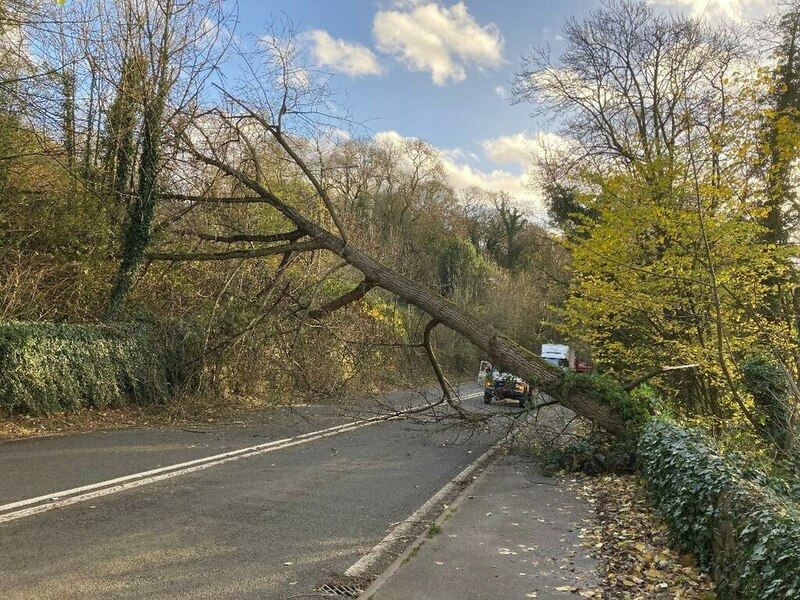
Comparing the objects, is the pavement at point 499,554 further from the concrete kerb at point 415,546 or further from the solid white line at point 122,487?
the solid white line at point 122,487

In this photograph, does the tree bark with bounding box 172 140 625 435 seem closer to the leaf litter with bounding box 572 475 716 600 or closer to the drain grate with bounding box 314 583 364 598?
the leaf litter with bounding box 572 475 716 600

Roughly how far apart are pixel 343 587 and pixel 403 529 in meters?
1.81

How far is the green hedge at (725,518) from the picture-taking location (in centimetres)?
352

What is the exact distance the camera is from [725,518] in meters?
4.46

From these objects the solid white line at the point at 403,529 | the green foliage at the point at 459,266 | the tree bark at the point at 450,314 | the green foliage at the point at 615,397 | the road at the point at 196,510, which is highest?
the green foliage at the point at 459,266

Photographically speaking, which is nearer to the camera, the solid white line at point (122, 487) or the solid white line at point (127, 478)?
the solid white line at point (122, 487)

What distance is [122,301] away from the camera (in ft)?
43.2

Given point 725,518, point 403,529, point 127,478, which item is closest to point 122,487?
point 127,478

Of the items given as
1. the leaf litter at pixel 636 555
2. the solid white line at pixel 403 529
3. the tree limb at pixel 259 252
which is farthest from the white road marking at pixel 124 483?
the leaf litter at pixel 636 555

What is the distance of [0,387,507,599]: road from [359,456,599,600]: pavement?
1.87 ft

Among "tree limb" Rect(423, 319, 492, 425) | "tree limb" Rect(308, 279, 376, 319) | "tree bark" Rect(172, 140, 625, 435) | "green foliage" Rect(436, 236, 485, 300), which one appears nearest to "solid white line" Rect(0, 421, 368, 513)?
"tree limb" Rect(308, 279, 376, 319)

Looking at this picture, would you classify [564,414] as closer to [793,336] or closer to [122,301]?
[793,336]

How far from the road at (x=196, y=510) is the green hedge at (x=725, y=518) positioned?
289 centimetres

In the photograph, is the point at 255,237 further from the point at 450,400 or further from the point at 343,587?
the point at 343,587
